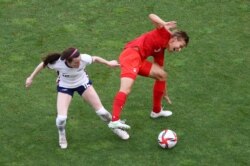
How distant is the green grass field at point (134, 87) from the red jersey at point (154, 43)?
1.30m

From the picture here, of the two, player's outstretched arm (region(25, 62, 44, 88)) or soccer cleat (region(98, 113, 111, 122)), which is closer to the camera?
player's outstretched arm (region(25, 62, 44, 88))

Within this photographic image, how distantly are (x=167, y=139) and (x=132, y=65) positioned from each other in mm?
1286

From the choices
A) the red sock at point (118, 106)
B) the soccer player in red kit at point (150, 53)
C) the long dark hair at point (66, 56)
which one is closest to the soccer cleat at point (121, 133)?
the soccer player in red kit at point (150, 53)

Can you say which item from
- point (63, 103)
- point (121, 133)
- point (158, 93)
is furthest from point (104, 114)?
point (158, 93)

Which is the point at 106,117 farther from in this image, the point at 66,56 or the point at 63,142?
the point at 66,56

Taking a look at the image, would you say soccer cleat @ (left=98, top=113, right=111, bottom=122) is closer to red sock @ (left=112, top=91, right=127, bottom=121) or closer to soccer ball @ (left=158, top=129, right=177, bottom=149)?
red sock @ (left=112, top=91, right=127, bottom=121)

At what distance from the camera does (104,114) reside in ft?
26.4

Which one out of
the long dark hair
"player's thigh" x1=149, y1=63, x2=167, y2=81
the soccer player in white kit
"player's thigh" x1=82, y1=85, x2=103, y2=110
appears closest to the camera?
the long dark hair

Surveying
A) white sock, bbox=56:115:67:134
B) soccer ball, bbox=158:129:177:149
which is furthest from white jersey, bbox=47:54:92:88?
soccer ball, bbox=158:129:177:149

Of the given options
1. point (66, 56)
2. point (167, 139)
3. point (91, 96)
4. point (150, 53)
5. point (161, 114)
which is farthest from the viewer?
point (161, 114)

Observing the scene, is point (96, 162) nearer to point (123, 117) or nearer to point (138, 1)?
point (123, 117)

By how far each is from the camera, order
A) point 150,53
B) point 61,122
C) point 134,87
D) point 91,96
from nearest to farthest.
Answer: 1. point 61,122
2. point 91,96
3. point 150,53
4. point 134,87

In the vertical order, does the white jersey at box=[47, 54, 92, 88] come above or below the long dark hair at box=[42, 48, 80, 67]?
below

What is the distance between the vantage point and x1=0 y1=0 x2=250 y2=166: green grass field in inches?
319
